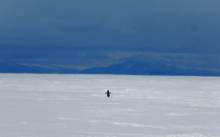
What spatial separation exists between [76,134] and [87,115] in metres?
9.23

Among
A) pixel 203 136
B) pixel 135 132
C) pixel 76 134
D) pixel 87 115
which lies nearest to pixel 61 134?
pixel 76 134

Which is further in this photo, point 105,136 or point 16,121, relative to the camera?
point 16,121

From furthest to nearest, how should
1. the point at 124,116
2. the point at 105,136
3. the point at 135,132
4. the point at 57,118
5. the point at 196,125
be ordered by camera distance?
the point at 124,116
the point at 57,118
the point at 196,125
the point at 135,132
the point at 105,136

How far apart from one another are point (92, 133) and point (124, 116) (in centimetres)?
853

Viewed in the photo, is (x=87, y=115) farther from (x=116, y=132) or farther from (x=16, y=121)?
(x=116, y=132)

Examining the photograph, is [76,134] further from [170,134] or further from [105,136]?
[170,134]

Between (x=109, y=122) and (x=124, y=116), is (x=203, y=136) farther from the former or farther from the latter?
(x=124, y=116)

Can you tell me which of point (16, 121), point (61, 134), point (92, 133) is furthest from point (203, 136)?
point (16, 121)

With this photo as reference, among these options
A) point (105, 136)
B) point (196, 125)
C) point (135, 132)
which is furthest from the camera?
point (196, 125)

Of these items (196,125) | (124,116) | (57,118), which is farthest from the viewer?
(124,116)

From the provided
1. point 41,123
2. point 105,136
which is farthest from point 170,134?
point 41,123

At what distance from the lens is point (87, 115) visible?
30.7 meters

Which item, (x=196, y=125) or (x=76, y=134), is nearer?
(x=76, y=134)

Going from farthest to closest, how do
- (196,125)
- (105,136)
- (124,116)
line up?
(124,116) → (196,125) → (105,136)
